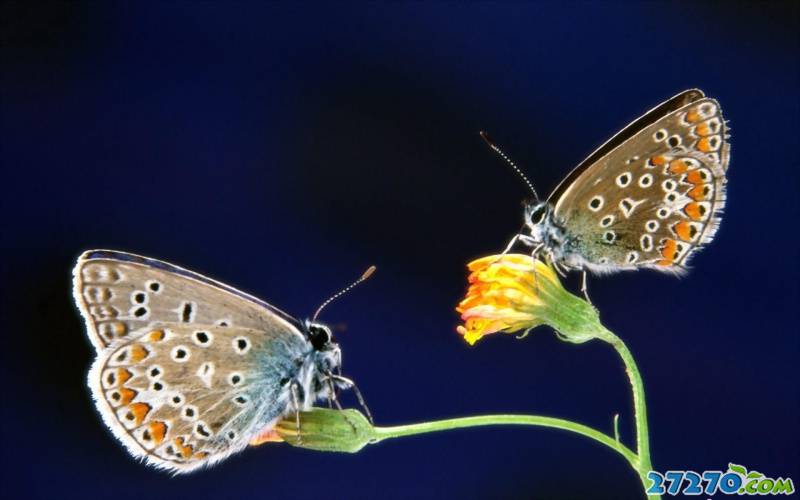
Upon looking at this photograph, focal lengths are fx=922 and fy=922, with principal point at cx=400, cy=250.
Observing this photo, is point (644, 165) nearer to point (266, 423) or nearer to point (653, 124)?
point (653, 124)

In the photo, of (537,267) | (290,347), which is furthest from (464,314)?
(290,347)

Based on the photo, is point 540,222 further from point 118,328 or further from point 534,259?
point 118,328

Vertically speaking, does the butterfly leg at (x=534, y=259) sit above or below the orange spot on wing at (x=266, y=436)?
above

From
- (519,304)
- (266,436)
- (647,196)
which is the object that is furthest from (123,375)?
(647,196)

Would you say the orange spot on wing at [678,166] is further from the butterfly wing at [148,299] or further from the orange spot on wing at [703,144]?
the butterfly wing at [148,299]

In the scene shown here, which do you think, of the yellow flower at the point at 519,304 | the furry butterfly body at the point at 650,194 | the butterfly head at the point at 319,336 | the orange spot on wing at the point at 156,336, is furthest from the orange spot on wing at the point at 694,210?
the orange spot on wing at the point at 156,336

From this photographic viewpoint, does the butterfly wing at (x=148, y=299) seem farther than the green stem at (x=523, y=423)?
Yes

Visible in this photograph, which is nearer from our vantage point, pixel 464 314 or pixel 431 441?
pixel 464 314
